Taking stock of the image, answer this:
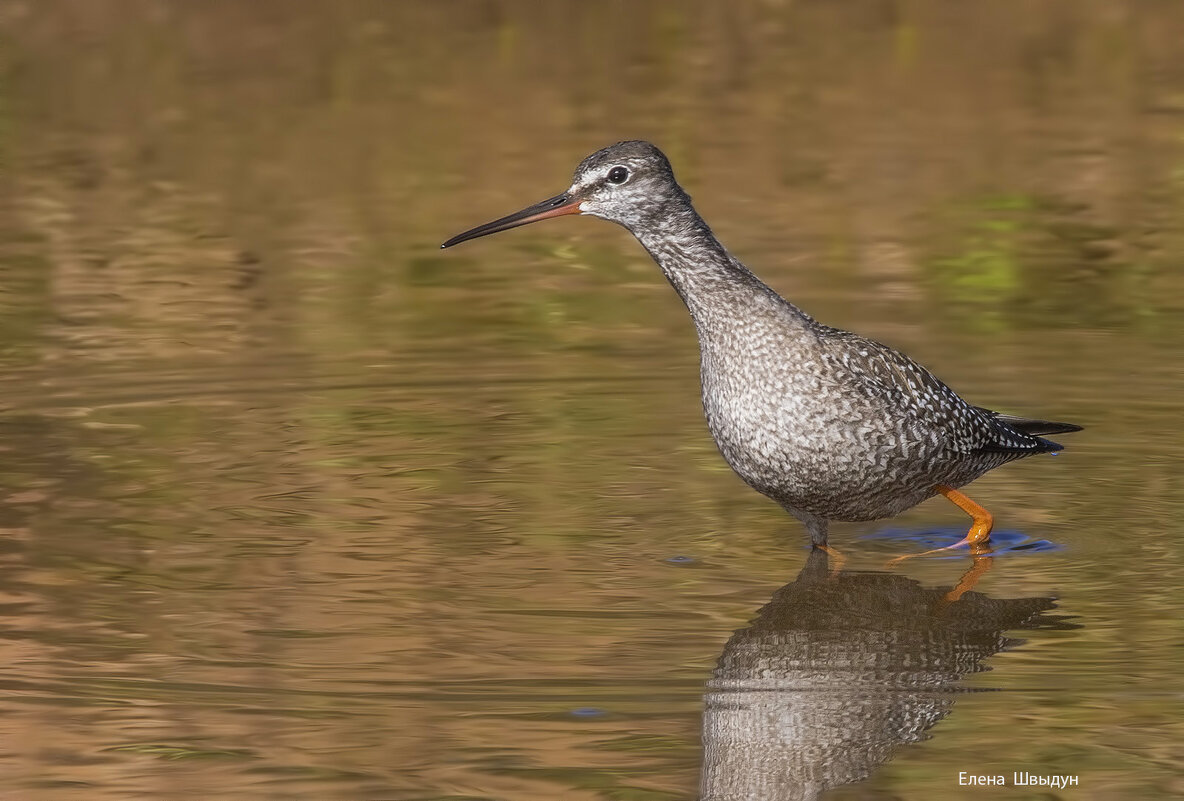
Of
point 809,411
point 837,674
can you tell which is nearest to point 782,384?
point 809,411

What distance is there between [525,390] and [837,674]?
4983 mm

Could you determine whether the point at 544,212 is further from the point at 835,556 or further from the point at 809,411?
the point at 835,556

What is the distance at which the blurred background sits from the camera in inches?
301

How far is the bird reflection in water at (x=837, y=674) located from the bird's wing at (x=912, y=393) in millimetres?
603

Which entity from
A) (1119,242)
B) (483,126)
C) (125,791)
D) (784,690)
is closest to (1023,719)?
(784,690)

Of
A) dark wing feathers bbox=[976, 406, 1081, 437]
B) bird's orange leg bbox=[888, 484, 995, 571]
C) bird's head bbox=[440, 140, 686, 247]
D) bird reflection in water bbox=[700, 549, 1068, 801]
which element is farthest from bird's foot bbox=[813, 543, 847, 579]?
bird's head bbox=[440, 140, 686, 247]

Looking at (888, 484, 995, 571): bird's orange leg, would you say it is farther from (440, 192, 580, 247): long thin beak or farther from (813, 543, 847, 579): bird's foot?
(440, 192, 580, 247): long thin beak

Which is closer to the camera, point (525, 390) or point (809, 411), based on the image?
point (809, 411)

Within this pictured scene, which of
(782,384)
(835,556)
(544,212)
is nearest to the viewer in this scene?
(782,384)

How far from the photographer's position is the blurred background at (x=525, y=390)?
25.1 ft

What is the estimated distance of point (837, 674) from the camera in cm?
821

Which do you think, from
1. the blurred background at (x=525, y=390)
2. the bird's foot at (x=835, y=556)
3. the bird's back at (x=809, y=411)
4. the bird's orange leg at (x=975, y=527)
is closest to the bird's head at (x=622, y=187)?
the bird's back at (x=809, y=411)

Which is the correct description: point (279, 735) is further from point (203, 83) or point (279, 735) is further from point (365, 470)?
point (203, 83)

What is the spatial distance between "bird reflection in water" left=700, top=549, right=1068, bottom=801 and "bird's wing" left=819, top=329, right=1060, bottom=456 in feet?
1.98
